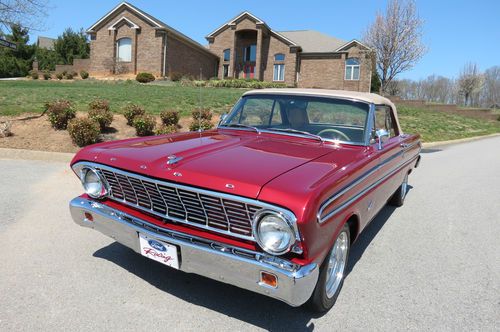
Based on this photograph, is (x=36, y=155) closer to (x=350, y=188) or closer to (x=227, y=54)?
(x=350, y=188)

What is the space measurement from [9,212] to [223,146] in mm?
3211

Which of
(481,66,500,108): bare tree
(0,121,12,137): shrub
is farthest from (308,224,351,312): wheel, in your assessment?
(481,66,500,108): bare tree

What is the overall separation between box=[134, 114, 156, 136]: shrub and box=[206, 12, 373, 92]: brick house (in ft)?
89.7

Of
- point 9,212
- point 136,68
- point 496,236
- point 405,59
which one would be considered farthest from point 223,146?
point 136,68

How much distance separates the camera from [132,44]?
33.3 meters

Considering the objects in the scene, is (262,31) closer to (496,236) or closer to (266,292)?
(496,236)

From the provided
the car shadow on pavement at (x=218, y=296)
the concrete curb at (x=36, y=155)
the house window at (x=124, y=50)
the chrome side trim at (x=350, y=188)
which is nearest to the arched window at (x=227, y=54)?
the house window at (x=124, y=50)

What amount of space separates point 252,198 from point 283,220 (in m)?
0.23

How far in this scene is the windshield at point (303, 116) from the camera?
3.94 m

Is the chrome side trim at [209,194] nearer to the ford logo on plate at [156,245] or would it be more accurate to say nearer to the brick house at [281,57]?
the ford logo on plate at [156,245]

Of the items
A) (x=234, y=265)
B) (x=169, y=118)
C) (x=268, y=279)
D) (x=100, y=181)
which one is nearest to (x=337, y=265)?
(x=268, y=279)

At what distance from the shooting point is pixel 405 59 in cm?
1998

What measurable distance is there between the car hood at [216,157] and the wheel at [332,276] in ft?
2.30

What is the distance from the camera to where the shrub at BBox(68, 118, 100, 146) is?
874 cm
